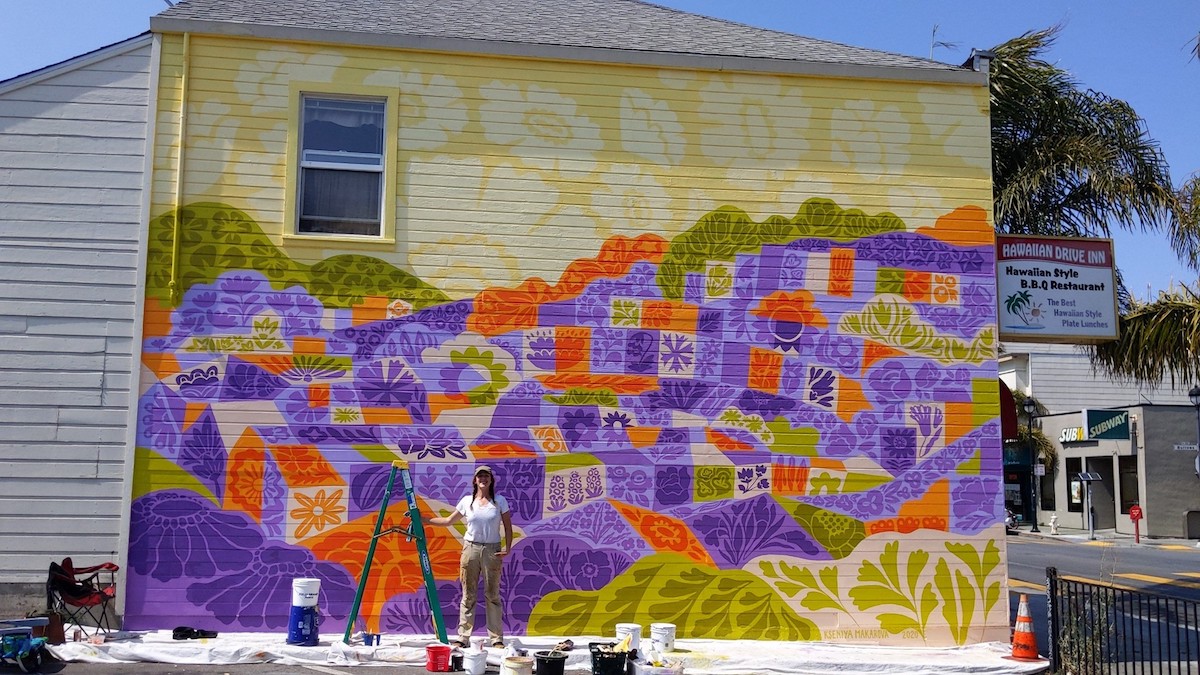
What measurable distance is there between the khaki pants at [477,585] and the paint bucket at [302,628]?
4.63 ft

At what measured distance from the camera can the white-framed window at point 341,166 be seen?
10.8 m

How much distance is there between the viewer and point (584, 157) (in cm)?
1108

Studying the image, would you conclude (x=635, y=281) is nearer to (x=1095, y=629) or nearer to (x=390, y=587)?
(x=390, y=587)

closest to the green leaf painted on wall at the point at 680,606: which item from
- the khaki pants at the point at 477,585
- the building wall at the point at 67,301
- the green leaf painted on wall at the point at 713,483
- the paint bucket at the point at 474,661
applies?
the khaki pants at the point at 477,585

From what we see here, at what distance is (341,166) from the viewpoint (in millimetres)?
10883

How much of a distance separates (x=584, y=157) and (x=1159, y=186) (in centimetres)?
1033

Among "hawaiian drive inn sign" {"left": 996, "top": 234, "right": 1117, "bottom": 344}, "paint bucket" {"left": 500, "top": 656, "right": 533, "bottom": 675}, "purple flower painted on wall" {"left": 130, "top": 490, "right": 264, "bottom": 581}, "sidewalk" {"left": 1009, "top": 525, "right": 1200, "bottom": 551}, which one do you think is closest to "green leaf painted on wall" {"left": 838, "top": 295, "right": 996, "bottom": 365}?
"hawaiian drive inn sign" {"left": 996, "top": 234, "right": 1117, "bottom": 344}

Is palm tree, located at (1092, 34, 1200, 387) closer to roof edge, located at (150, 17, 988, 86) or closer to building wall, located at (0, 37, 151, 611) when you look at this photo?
roof edge, located at (150, 17, 988, 86)

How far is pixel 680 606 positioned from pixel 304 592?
3.85 metres

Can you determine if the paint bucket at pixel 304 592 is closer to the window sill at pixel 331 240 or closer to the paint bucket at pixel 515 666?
the paint bucket at pixel 515 666

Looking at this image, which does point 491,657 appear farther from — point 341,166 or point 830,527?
point 341,166

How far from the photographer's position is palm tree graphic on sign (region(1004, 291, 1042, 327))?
38.2 feet

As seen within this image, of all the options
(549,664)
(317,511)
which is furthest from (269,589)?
(549,664)

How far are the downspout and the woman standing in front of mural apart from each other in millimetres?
3668
